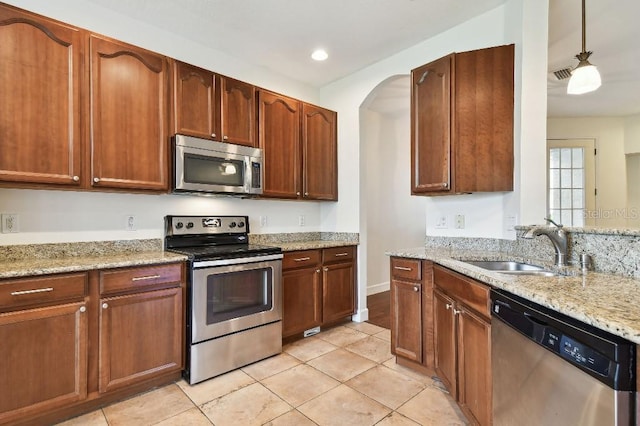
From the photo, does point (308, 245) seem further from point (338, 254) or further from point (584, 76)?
point (584, 76)

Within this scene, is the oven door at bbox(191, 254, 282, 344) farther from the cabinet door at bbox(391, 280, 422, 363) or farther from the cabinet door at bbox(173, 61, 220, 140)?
the cabinet door at bbox(173, 61, 220, 140)

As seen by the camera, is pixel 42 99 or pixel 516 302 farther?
pixel 42 99

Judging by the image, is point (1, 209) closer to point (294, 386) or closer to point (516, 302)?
point (294, 386)

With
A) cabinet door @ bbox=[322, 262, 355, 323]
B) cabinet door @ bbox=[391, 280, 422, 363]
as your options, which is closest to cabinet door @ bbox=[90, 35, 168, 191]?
cabinet door @ bbox=[322, 262, 355, 323]

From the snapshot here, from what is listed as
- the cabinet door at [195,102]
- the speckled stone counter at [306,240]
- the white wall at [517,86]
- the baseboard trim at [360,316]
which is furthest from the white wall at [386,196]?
the cabinet door at [195,102]

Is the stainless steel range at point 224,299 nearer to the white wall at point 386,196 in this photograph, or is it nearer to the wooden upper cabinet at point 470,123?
the wooden upper cabinet at point 470,123

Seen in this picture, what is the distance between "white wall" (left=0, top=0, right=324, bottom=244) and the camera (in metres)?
2.18

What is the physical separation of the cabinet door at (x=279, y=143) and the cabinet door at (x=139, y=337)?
1323 mm

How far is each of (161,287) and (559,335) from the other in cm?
217

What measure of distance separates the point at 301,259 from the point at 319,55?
199cm

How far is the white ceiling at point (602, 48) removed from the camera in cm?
257

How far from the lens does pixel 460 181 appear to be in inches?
96.0

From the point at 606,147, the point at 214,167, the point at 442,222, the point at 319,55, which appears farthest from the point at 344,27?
the point at 606,147

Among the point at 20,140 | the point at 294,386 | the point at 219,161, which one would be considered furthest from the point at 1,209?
the point at 294,386
